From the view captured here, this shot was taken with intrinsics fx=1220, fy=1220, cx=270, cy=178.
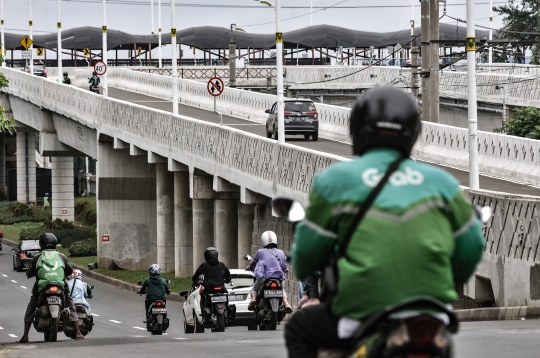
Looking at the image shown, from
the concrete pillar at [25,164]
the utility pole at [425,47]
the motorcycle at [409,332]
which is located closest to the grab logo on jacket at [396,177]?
the motorcycle at [409,332]

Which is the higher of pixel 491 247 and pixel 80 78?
pixel 80 78

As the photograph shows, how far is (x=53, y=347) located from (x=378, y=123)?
35.5ft

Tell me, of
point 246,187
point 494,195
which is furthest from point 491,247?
point 246,187

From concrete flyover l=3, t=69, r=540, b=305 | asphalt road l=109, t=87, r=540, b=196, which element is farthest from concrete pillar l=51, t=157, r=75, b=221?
concrete flyover l=3, t=69, r=540, b=305

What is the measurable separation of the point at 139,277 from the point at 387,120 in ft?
150

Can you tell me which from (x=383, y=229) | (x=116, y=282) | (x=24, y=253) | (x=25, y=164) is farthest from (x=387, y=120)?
(x=25, y=164)

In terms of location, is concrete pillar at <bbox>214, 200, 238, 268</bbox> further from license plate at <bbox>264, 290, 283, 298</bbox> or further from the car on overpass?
license plate at <bbox>264, 290, 283, 298</bbox>

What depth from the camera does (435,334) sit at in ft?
12.7

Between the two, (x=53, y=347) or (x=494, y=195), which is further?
(x=494, y=195)

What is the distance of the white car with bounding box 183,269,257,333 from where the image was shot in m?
21.1

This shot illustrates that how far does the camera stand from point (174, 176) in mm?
49000

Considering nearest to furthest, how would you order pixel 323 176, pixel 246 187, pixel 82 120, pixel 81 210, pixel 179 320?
pixel 323 176 → pixel 179 320 → pixel 246 187 → pixel 82 120 → pixel 81 210

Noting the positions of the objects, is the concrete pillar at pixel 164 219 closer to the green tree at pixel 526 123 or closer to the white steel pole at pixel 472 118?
the green tree at pixel 526 123

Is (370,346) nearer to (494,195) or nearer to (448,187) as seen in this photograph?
(448,187)
